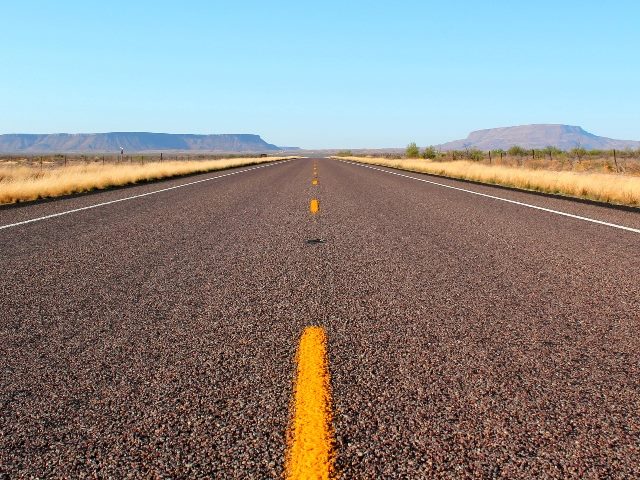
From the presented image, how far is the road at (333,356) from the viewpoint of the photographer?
2057mm

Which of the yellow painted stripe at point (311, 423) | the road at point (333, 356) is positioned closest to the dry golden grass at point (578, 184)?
the road at point (333, 356)

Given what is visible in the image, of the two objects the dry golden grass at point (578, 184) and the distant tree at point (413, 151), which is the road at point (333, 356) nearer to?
the dry golden grass at point (578, 184)

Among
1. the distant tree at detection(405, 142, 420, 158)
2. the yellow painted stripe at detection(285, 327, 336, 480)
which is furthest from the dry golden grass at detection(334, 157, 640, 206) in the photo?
the distant tree at detection(405, 142, 420, 158)

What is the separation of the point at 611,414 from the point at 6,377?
112 inches

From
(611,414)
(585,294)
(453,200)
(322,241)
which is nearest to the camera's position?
(611,414)

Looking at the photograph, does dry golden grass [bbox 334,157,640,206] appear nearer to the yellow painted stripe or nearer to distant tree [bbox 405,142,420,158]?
the yellow painted stripe

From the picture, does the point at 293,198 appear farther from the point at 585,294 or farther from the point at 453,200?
the point at 585,294

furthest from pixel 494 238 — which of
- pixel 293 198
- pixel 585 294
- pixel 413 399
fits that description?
pixel 293 198

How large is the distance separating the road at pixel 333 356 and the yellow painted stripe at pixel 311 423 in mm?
45

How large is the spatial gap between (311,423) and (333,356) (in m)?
0.77

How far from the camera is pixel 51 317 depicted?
3812 mm

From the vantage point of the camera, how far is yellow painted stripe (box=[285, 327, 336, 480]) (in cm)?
192

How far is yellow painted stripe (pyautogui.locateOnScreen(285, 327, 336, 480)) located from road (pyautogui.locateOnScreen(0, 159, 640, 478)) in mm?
45

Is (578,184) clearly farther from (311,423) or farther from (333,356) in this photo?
(311,423)
